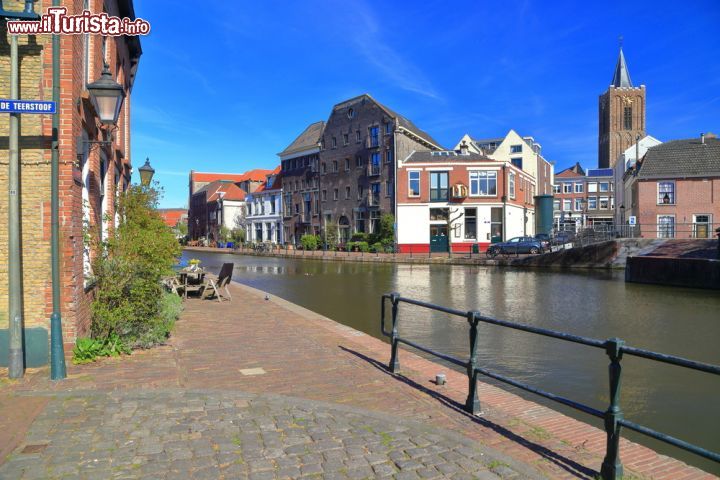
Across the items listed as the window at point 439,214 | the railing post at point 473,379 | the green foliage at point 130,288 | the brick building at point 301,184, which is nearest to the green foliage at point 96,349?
the green foliage at point 130,288

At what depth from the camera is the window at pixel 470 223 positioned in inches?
1879

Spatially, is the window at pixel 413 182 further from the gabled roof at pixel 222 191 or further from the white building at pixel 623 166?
the gabled roof at pixel 222 191

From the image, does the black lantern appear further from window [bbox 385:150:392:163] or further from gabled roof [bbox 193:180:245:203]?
gabled roof [bbox 193:180:245:203]

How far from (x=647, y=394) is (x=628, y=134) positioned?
3984 inches

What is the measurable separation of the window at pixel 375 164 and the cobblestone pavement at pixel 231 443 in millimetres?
47458

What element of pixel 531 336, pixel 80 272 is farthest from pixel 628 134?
pixel 80 272

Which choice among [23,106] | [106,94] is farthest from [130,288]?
[23,106]

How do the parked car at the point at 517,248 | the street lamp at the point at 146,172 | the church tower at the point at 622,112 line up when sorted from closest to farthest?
the street lamp at the point at 146,172
the parked car at the point at 517,248
the church tower at the point at 622,112

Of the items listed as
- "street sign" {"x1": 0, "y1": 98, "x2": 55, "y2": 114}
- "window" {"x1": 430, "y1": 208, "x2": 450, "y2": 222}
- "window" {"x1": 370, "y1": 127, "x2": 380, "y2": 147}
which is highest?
"window" {"x1": 370, "y1": 127, "x2": 380, "y2": 147}

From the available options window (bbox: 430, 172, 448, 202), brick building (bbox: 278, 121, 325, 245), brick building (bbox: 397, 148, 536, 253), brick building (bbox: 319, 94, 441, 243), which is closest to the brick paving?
brick building (bbox: 397, 148, 536, 253)

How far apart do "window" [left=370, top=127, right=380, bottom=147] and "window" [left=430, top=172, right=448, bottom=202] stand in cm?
699

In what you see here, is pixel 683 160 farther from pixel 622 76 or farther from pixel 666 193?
pixel 622 76

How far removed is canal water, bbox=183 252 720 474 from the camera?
6.33m

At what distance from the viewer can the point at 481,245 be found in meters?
47.0
